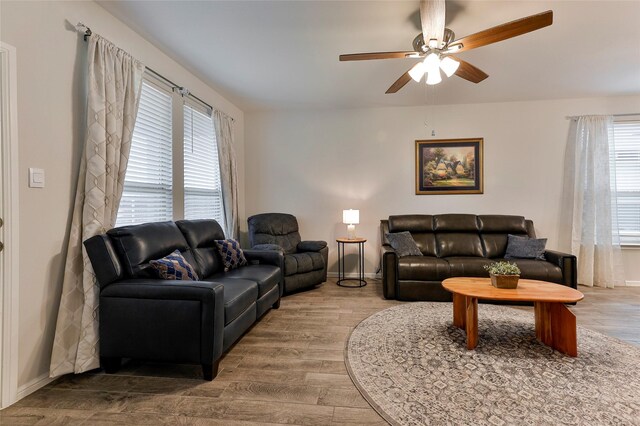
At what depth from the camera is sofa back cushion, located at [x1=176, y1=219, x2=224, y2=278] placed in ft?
9.60

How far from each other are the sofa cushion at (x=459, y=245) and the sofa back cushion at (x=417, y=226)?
13 cm

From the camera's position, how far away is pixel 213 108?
4047 mm

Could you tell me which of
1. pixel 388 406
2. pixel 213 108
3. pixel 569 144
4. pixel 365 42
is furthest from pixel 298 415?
pixel 569 144

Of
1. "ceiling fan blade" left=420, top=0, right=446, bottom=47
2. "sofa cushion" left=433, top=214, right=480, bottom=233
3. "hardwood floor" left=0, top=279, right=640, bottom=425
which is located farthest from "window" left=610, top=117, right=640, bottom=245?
"ceiling fan blade" left=420, top=0, right=446, bottom=47

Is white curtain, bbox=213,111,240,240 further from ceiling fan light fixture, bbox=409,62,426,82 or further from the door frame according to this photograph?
ceiling fan light fixture, bbox=409,62,426,82

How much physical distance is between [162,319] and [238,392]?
676mm

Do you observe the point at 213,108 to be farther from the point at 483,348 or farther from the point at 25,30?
the point at 483,348

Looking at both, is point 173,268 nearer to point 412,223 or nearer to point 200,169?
point 200,169

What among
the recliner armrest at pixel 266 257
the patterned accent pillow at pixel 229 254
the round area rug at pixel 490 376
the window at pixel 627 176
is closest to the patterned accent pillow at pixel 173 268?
the patterned accent pillow at pixel 229 254

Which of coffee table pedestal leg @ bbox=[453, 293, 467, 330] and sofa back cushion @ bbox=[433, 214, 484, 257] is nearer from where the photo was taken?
coffee table pedestal leg @ bbox=[453, 293, 467, 330]

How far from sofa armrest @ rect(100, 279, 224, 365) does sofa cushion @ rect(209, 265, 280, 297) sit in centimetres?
76

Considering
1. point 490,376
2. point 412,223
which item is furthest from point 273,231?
point 490,376

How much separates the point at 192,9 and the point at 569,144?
518cm

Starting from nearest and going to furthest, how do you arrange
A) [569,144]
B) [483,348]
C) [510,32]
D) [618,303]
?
1. [510,32]
2. [483,348]
3. [618,303]
4. [569,144]
